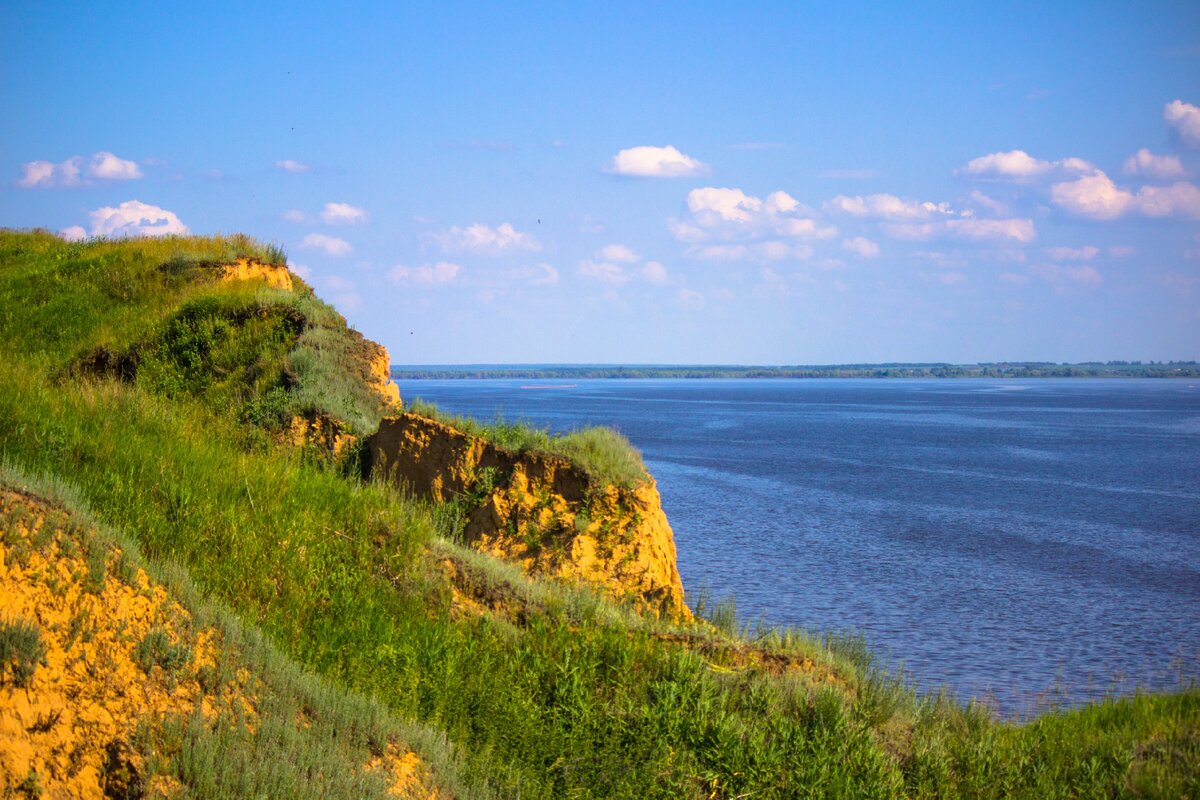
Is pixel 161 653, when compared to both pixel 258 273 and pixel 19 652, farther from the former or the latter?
pixel 258 273

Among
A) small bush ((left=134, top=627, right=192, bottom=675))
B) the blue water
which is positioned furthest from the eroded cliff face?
small bush ((left=134, top=627, right=192, bottom=675))

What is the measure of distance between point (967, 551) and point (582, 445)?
18.4 m

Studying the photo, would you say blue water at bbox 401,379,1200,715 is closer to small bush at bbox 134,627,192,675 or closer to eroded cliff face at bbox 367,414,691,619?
eroded cliff face at bbox 367,414,691,619

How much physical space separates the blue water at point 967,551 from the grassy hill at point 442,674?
3.29 metres

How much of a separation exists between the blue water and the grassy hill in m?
3.29

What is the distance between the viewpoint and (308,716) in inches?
266

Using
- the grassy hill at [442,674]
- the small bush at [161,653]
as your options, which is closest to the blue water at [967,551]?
the grassy hill at [442,674]

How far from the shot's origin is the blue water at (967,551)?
17859mm

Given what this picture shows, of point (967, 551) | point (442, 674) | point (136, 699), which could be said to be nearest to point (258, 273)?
point (442, 674)

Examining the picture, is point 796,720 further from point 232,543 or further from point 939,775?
point 232,543

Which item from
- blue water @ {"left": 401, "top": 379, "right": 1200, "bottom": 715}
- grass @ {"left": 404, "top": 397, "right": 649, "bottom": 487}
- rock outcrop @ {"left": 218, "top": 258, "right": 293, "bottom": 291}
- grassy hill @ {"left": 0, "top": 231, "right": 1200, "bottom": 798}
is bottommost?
blue water @ {"left": 401, "top": 379, "right": 1200, "bottom": 715}

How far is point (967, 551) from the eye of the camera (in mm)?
→ 28969

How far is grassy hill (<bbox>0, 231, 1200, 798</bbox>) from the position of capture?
6707 millimetres

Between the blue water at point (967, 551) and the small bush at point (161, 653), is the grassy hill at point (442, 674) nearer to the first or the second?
the small bush at point (161, 653)
